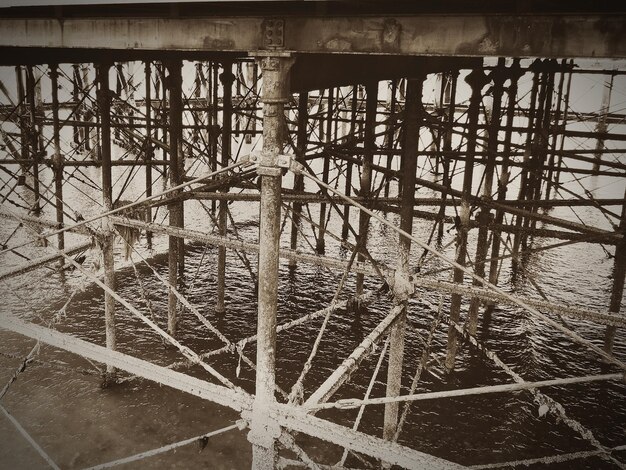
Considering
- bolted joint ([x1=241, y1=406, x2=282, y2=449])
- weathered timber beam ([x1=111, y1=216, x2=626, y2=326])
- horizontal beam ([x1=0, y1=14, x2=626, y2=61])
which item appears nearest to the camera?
horizontal beam ([x1=0, y1=14, x2=626, y2=61])

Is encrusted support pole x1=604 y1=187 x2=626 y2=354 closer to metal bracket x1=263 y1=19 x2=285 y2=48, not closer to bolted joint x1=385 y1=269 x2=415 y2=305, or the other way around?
bolted joint x1=385 y1=269 x2=415 y2=305

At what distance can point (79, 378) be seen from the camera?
927 cm

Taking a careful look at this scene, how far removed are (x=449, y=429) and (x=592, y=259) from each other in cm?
1117

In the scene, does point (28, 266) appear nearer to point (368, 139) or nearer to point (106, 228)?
point (106, 228)

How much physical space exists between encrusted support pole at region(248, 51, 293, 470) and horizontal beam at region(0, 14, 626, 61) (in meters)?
0.32

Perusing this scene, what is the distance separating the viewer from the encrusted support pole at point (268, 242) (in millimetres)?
3920

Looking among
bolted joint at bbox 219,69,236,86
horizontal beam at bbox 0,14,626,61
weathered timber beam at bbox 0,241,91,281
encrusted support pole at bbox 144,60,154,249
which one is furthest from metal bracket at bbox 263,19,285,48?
bolted joint at bbox 219,69,236,86

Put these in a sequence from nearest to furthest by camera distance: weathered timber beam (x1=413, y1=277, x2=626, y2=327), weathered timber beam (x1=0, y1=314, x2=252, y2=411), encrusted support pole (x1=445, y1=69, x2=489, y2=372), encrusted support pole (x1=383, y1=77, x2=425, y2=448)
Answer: weathered timber beam (x1=0, y1=314, x2=252, y2=411), weathered timber beam (x1=413, y1=277, x2=626, y2=327), encrusted support pole (x1=383, y1=77, x2=425, y2=448), encrusted support pole (x1=445, y1=69, x2=489, y2=372)

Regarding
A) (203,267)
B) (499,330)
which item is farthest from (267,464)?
(203,267)

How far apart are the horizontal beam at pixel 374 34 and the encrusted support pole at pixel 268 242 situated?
32cm

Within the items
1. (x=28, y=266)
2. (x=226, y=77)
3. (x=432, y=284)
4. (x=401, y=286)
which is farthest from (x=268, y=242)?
(x=226, y=77)

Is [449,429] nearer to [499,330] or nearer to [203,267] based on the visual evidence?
[499,330]

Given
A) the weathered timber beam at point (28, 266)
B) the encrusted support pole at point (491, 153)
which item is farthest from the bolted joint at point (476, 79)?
the weathered timber beam at point (28, 266)

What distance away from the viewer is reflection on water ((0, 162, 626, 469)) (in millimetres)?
7758
